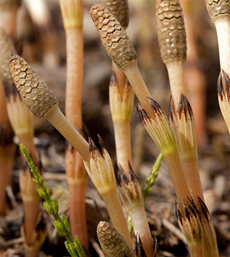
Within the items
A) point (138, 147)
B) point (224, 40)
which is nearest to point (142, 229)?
point (224, 40)

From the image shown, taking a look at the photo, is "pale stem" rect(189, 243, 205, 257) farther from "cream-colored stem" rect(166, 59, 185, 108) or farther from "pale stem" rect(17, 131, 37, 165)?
"pale stem" rect(17, 131, 37, 165)

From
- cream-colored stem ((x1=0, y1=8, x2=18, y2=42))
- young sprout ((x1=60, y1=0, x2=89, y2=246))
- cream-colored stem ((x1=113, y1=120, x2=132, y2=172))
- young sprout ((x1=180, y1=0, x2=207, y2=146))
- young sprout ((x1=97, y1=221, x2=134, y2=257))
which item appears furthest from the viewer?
young sprout ((x1=180, y1=0, x2=207, y2=146))

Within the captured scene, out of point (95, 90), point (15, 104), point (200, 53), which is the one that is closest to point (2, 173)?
point (15, 104)

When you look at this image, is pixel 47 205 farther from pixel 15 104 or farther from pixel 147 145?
pixel 147 145

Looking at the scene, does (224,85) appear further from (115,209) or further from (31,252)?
(31,252)

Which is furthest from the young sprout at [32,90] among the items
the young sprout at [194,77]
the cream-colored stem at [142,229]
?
the young sprout at [194,77]

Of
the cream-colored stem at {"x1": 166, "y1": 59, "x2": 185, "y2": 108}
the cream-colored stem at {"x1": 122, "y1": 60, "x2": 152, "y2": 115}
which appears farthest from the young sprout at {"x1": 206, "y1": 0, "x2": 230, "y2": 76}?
the cream-colored stem at {"x1": 122, "y1": 60, "x2": 152, "y2": 115}
